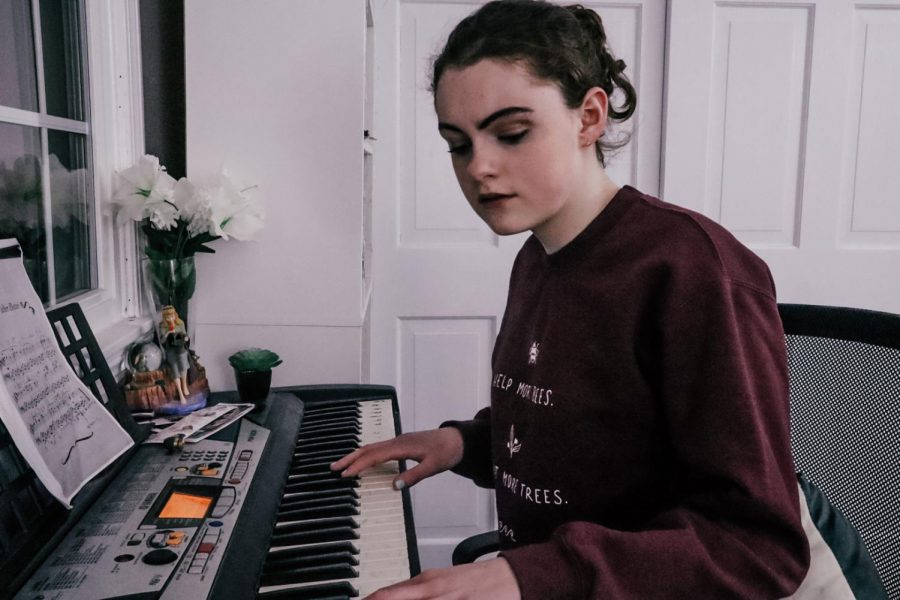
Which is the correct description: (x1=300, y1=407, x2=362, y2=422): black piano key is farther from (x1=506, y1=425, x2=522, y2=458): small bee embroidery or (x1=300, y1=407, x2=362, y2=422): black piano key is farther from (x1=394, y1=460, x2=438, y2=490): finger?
(x1=506, y1=425, x2=522, y2=458): small bee embroidery

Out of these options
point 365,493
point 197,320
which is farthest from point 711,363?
point 197,320

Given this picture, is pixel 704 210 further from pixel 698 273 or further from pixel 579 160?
pixel 698 273

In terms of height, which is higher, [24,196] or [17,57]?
[17,57]

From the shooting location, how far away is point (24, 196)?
3.77 ft

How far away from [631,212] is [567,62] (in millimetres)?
215

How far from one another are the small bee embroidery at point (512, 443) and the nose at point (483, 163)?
0.36 m

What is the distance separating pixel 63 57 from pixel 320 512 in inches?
37.8

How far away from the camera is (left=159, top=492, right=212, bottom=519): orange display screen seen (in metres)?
0.82

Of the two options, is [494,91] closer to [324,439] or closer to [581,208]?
[581,208]

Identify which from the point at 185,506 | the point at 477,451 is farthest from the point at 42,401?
the point at 477,451

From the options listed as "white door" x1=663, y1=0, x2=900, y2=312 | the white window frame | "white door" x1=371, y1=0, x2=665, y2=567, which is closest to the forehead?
the white window frame

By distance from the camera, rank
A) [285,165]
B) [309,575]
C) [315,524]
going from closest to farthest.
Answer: [309,575] < [315,524] < [285,165]

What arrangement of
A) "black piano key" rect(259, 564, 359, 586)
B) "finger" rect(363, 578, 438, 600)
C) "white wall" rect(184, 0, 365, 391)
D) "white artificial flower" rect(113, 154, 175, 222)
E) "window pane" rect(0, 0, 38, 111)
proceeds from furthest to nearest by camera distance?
"white wall" rect(184, 0, 365, 391) → "white artificial flower" rect(113, 154, 175, 222) → "window pane" rect(0, 0, 38, 111) → "black piano key" rect(259, 564, 359, 586) → "finger" rect(363, 578, 438, 600)

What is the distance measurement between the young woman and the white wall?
1.68 ft
